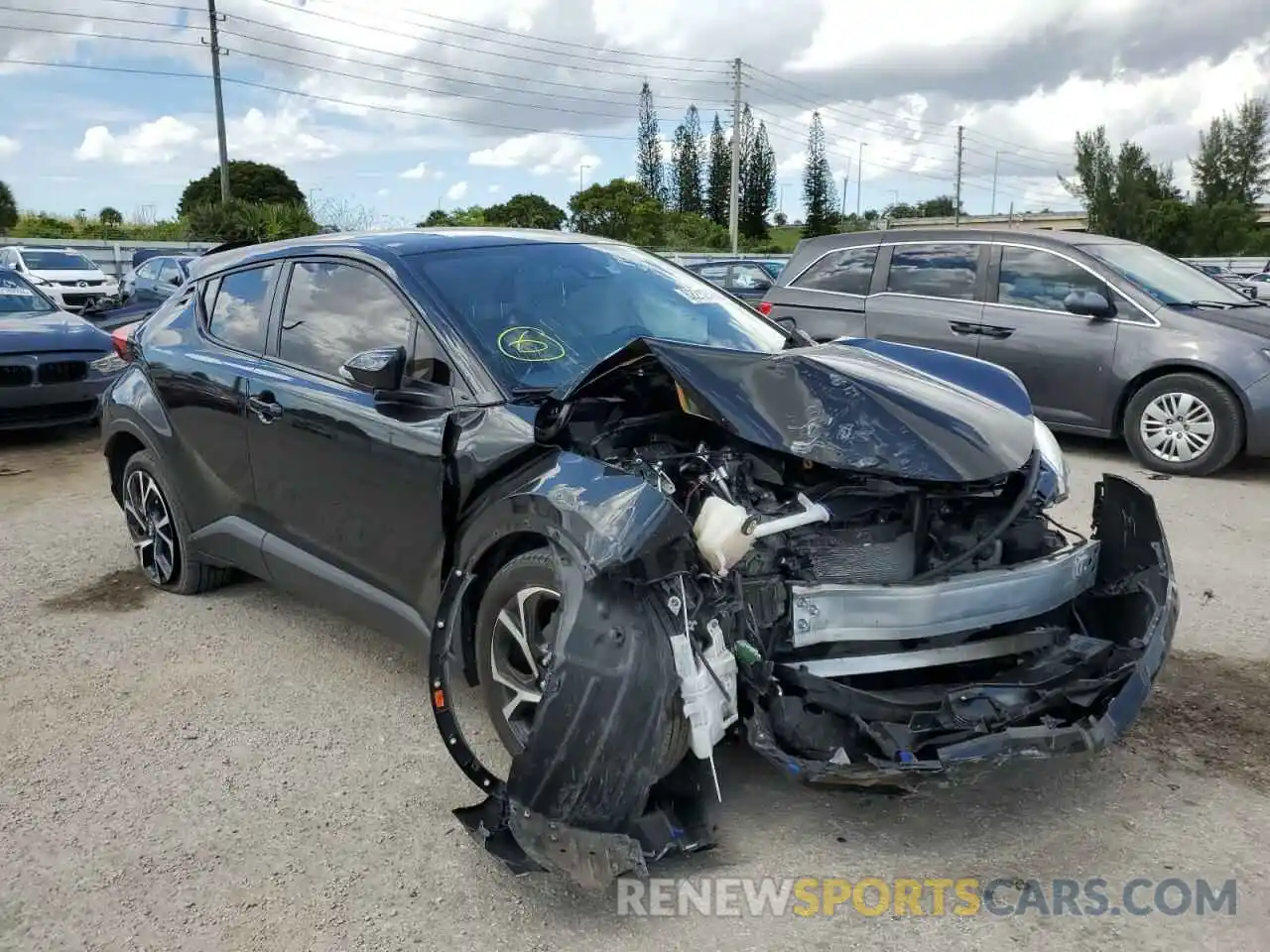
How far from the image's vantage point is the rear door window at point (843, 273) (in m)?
8.94

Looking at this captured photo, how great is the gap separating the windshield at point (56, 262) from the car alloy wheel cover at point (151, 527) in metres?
19.9

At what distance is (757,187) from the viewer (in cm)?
7444

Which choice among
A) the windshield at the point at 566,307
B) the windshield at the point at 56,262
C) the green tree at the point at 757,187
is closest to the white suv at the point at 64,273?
the windshield at the point at 56,262

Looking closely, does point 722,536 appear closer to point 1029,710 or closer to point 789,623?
point 789,623

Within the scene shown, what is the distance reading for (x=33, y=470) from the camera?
8195 mm

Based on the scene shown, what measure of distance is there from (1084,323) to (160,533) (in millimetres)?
6458

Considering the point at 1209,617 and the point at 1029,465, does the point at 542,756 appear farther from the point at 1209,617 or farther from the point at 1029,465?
the point at 1209,617

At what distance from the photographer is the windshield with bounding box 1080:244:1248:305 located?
781 cm

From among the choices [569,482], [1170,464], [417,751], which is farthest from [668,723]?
[1170,464]

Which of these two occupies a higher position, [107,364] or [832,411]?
[832,411]


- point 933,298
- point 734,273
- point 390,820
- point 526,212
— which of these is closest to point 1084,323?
point 933,298

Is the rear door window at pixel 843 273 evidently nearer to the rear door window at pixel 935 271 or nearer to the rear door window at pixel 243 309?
the rear door window at pixel 935 271

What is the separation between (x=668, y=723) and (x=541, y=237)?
7.85ft

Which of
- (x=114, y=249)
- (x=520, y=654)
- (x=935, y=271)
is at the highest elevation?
(x=114, y=249)
